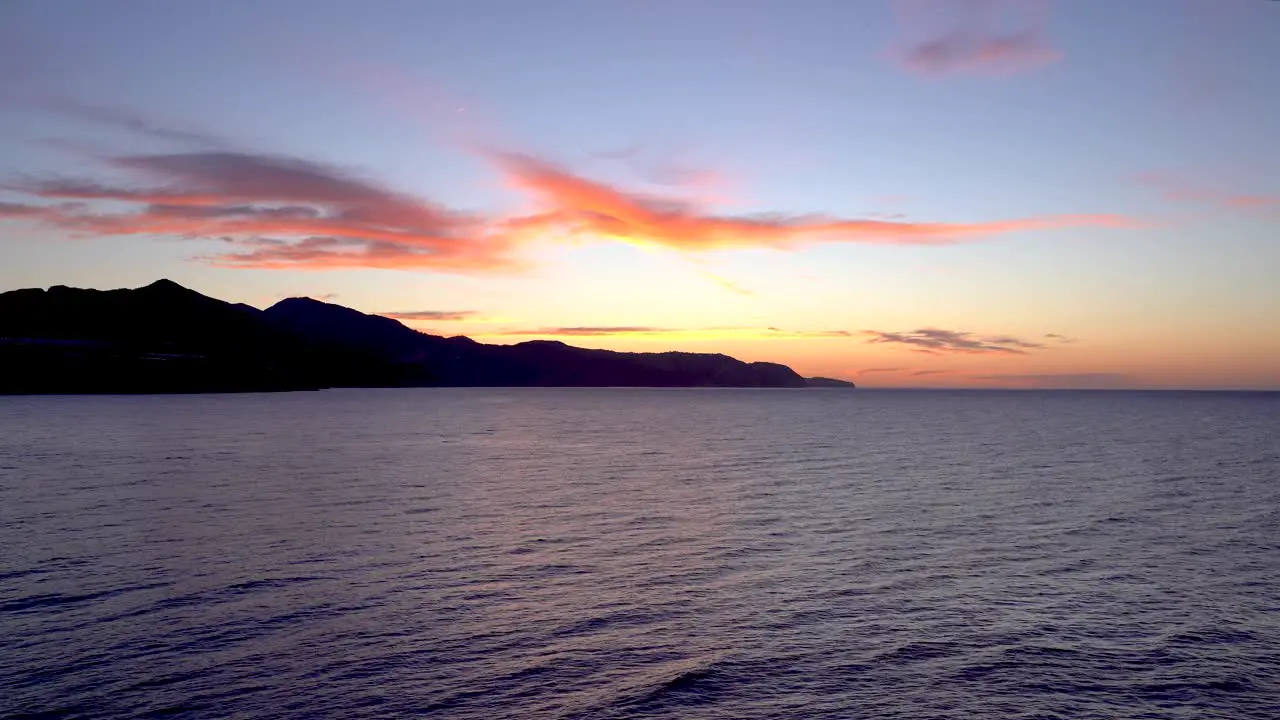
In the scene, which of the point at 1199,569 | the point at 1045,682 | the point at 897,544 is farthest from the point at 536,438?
the point at 1045,682

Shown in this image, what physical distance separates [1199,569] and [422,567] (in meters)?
44.9

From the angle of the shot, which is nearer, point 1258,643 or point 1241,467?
point 1258,643

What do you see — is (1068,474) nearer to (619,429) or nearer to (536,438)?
(536,438)

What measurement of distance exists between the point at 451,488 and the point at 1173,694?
63.1m

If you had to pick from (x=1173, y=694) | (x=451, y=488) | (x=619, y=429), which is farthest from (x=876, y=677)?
(x=619, y=429)

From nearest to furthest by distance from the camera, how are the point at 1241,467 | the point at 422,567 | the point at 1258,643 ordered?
the point at 1258,643 → the point at 422,567 → the point at 1241,467

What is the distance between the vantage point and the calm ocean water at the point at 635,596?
87.5ft

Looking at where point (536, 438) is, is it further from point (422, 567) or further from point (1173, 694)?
point (1173, 694)

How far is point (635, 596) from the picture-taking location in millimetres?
38469

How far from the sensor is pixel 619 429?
18988 cm

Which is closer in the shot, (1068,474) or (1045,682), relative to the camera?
(1045,682)

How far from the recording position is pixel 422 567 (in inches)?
1731

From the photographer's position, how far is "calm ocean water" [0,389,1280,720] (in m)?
26.7

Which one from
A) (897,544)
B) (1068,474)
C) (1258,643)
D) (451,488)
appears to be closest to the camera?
(1258,643)
